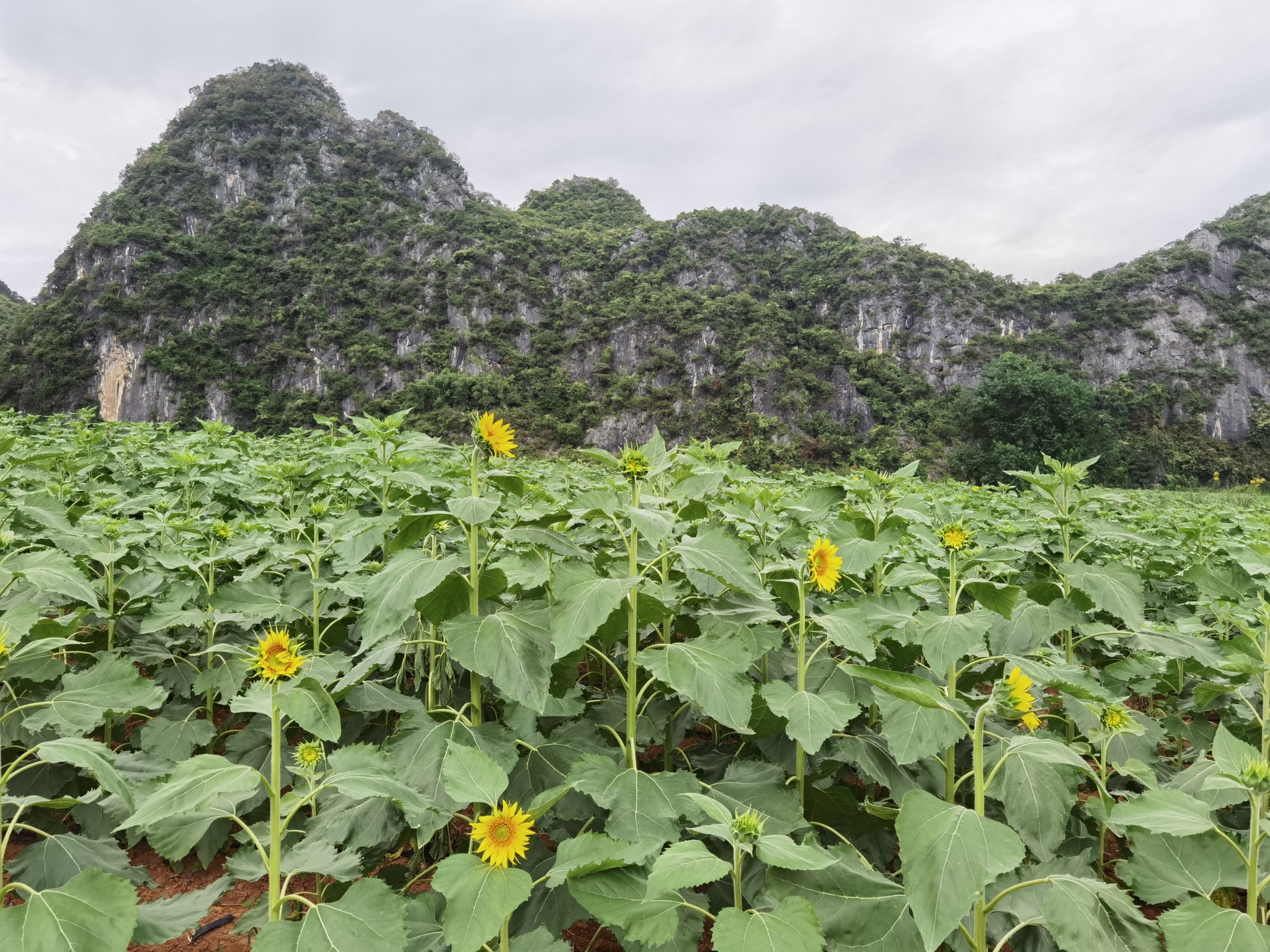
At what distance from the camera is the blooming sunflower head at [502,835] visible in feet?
3.30

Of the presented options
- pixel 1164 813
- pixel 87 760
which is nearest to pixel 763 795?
pixel 1164 813

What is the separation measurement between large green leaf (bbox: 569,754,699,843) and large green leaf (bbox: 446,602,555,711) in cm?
20

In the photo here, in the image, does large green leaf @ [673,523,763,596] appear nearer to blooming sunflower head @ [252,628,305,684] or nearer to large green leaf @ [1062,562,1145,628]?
blooming sunflower head @ [252,628,305,684]

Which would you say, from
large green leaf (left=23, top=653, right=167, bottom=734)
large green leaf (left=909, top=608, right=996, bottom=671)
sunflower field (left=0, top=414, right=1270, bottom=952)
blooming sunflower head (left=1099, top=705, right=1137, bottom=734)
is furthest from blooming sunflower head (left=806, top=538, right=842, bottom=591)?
large green leaf (left=23, top=653, right=167, bottom=734)

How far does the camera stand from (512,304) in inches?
2499

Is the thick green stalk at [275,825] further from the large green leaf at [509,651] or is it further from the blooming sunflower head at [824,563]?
the blooming sunflower head at [824,563]

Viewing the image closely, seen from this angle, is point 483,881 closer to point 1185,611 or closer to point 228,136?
point 1185,611

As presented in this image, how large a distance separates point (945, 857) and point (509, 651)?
871 mm

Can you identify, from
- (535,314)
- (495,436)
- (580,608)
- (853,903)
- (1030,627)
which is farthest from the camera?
(535,314)

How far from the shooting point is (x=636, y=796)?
1.24 metres

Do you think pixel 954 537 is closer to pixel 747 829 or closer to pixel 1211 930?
pixel 1211 930

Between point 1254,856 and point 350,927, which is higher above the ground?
point 1254,856

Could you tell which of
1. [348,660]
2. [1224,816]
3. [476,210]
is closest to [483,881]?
[348,660]

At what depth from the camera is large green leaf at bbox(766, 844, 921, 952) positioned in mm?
1067
